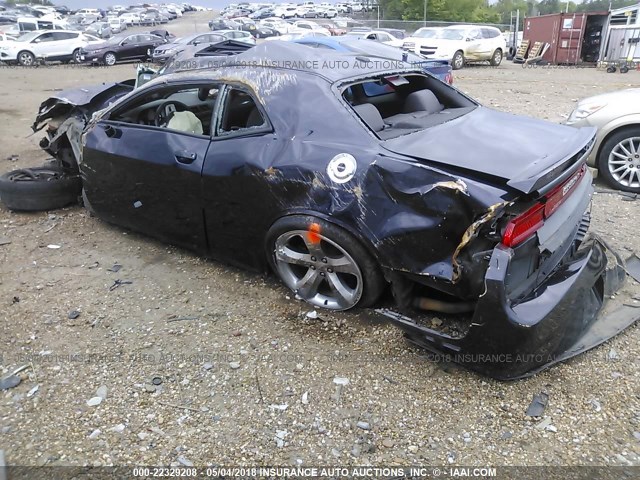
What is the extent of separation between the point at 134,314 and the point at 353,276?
1.51m

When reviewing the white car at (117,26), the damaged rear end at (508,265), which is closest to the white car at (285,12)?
the white car at (117,26)

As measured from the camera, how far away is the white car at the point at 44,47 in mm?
22891

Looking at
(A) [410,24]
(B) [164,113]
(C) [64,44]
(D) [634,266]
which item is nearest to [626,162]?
(D) [634,266]

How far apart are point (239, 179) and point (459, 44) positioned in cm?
1956

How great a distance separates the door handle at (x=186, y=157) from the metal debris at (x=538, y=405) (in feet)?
8.54

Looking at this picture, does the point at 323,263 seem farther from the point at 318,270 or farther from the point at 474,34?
the point at 474,34

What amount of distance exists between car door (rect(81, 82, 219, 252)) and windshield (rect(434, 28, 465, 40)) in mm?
18813

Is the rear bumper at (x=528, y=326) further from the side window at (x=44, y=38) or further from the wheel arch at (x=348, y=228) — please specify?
the side window at (x=44, y=38)

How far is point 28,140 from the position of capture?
8234 mm

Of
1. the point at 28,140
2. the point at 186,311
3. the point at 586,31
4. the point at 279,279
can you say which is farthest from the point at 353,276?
the point at 586,31

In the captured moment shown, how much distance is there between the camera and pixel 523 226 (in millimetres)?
2617

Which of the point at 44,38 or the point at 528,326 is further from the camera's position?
the point at 44,38

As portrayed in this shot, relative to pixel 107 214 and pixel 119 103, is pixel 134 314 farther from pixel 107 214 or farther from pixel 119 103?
pixel 119 103

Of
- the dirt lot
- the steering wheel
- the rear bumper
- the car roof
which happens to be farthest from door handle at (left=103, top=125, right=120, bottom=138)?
the rear bumper
